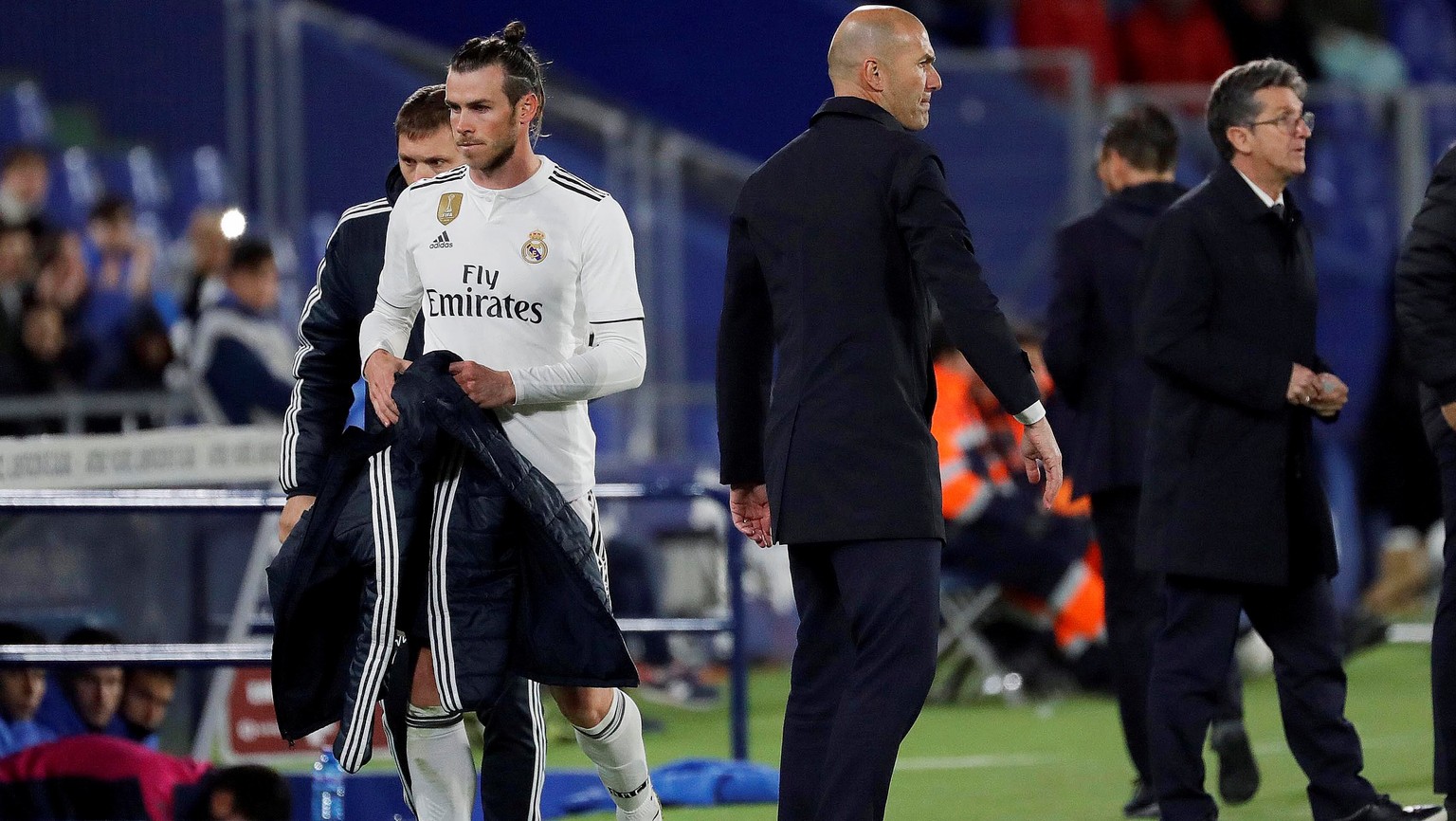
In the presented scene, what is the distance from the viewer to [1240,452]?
593 centimetres

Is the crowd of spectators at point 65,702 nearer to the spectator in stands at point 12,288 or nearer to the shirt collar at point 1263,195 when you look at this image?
the shirt collar at point 1263,195

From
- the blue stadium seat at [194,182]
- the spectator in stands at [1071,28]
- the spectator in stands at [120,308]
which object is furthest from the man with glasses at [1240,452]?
the spectator in stands at [1071,28]

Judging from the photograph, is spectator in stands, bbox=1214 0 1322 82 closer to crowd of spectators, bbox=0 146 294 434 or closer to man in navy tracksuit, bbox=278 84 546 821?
crowd of spectators, bbox=0 146 294 434

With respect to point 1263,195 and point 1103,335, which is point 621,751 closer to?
point 1263,195

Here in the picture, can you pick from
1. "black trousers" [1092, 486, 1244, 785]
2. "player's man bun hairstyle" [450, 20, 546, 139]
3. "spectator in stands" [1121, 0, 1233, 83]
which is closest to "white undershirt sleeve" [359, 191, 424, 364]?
"player's man bun hairstyle" [450, 20, 546, 139]

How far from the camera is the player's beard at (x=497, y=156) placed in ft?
16.5

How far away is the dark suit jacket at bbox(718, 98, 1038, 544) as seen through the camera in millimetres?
4855

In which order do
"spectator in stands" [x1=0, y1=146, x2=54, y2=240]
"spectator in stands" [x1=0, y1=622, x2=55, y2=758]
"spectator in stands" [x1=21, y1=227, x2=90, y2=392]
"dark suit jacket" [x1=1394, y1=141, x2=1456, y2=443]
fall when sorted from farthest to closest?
"spectator in stands" [x1=0, y1=146, x2=54, y2=240] → "spectator in stands" [x1=21, y1=227, x2=90, y2=392] → "spectator in stands" [x1=0, y1=622, x2=55, y2=758] → "dark suit jacket" [x1=1394, y1=141, x2=1456, y2=443]

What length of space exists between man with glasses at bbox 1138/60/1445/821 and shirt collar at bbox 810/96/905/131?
1221mm

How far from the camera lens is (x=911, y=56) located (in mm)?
5098

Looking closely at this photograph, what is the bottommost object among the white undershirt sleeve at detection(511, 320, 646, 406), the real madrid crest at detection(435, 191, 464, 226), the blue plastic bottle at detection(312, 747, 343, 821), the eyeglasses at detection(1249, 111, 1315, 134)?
the blue plastic bottle at detection(312, 747, 343, 821)

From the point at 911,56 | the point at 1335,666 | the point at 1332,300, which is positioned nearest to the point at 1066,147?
the point at 1332,300

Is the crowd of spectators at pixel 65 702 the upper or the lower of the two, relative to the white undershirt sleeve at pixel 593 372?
lower

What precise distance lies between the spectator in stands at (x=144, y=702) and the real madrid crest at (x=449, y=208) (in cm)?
211
